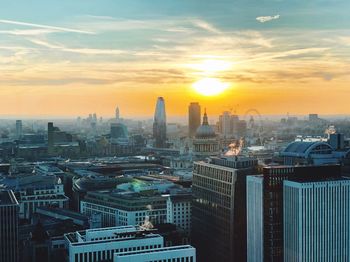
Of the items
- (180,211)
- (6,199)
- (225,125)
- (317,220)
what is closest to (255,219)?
(317,220)

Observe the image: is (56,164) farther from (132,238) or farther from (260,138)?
(132,238)

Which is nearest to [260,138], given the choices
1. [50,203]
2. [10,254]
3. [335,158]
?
[50,203]

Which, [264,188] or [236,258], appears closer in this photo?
[264,188]

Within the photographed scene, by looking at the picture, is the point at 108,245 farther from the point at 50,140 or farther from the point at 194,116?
the point at 194,116

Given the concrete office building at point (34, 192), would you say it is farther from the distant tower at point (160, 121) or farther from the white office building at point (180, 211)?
the distant tower at point (160, 121)

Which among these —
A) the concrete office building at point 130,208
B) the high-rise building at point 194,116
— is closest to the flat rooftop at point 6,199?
the concrete office building at point 130,208

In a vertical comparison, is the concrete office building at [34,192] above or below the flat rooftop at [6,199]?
below
